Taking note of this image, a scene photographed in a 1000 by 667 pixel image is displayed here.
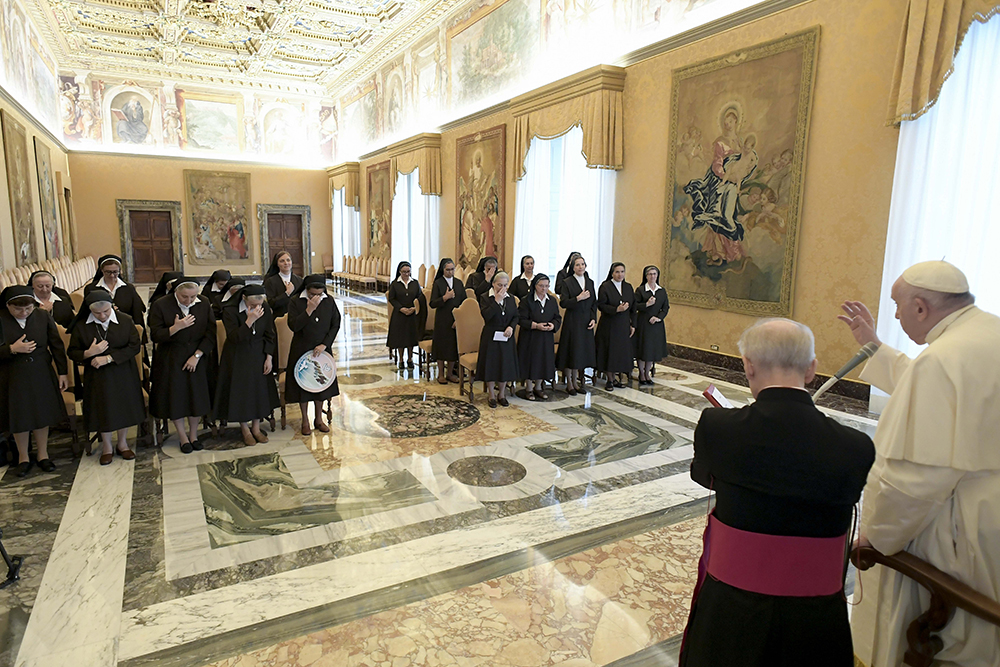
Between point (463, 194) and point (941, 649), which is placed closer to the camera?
point (941, 649)

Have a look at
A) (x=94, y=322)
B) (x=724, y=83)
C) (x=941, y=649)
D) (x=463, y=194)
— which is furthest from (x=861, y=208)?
(x=463, y=194)

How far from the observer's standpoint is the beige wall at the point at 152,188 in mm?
19969

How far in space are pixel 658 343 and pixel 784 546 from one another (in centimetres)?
636

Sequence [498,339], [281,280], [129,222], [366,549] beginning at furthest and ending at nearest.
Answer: [129,222], [281,280], [498,339], [366,549]

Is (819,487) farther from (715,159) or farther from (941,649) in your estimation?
(715,159)

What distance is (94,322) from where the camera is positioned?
481 centimetres

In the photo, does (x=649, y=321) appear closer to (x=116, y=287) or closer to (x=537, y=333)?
(x=537, y=333)

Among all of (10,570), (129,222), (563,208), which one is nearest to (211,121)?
(129,222)

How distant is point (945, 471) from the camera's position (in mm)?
1903

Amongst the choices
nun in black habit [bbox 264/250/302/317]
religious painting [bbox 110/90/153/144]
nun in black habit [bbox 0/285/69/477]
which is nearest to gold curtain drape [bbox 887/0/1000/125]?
nun in black habit [bbox 264/250/302/317]

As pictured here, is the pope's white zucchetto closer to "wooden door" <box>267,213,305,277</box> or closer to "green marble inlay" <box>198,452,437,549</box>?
"green marble inlay" <box>198,452,437,549</box>

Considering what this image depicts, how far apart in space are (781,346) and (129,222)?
2397 centimetres

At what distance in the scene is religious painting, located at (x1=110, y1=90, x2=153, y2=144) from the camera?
795 inches

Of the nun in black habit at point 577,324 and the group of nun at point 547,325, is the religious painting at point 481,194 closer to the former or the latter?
the group of nun at point 547,325
